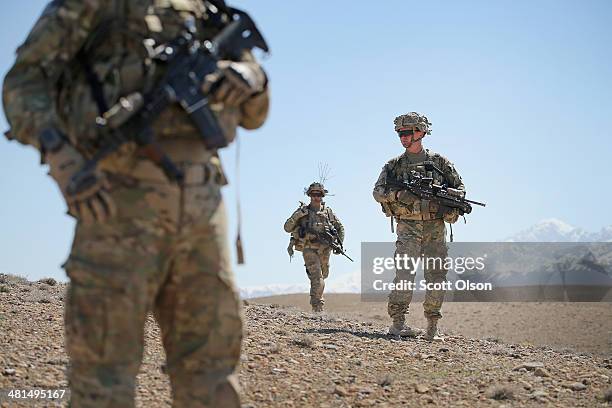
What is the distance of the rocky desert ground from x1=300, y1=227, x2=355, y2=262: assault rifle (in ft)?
19.8

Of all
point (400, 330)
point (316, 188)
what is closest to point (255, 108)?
point (400, 330)

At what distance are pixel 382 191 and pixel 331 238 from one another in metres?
6.08

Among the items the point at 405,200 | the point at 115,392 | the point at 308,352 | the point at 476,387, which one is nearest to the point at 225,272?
the point at 115,392

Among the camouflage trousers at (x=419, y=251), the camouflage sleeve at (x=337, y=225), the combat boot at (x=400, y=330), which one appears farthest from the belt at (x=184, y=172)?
the camouflage sleeve at (x=337, y=225)

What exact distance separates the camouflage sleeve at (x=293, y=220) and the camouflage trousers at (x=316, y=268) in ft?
1.81

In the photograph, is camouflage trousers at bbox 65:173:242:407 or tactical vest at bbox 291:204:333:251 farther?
tactical vest at bbox 291:204:333:251

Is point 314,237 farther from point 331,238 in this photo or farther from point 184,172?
point 184,172

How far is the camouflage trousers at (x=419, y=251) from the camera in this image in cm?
1045

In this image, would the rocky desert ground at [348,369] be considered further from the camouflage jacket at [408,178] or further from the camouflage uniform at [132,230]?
the camouflage uniform at [132,230]

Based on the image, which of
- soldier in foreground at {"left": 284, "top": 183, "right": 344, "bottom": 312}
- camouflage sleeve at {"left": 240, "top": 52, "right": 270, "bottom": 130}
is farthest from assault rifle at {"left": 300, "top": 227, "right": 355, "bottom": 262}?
camouflage sleeve at {"left": 240, "top": 52, "right": 270, "bottom": 130}

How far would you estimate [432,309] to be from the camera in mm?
10383

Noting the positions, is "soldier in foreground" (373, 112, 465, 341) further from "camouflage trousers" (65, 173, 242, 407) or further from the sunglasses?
"camouflage trousers" (65, 173, 242, 407)

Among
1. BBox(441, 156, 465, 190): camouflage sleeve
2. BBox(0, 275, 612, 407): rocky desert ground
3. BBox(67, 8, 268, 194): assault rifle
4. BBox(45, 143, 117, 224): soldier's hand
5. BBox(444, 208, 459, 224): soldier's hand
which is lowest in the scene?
BBox(0, 275, 612, 407): rocky desert ground

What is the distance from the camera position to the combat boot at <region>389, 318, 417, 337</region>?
1048 cm
